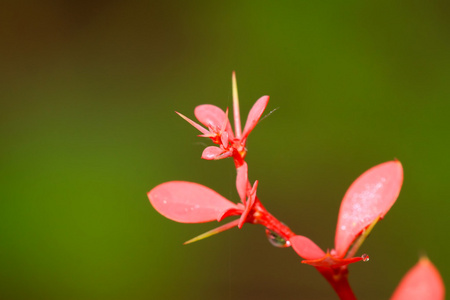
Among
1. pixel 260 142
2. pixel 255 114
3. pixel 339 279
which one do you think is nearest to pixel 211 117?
pixel 255 114

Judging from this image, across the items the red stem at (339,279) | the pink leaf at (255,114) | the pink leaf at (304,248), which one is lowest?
the red stem at (339,279)

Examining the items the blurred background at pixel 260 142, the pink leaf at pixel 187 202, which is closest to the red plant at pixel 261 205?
the pink leaf at pixel 187 202

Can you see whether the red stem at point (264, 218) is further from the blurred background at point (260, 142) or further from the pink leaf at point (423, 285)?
the blurred background at point (260, 142)

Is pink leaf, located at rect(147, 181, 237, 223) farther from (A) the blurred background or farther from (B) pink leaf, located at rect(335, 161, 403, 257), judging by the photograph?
(A) the blurred background

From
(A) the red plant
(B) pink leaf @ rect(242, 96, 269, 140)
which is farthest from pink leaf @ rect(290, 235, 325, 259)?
(B) pink leaf @ rect(242, 96, 269, 140)

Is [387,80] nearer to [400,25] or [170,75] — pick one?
[400,25]

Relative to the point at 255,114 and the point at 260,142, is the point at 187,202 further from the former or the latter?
the point at 260,142

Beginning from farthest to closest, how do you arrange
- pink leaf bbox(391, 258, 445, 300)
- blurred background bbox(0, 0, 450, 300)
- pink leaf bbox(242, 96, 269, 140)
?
blurred background bbox(0, 0, 450, 300), pink leaf bbox(242, 96, 269, 140), pink leaf bbox(391, 258, 445, 300)
